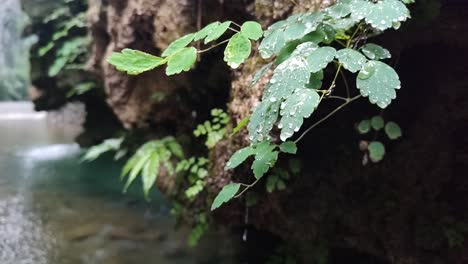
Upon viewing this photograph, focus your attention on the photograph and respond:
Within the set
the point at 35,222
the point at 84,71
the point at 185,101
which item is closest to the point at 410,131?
the point at 185,101

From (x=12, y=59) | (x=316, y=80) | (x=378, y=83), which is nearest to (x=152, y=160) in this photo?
(x=316, y=80)

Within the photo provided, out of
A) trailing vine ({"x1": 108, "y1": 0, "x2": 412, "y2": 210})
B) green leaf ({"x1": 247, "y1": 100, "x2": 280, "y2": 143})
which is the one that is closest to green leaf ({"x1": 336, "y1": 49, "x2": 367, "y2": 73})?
trailing vine ({"x1": 108, "y1": 0, "x2": 412, "y2": 210})

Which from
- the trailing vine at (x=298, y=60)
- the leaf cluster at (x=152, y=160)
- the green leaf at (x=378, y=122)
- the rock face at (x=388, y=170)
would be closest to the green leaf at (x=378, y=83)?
the trailing vine at (x=298, y=60)

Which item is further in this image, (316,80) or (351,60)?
(316,80)

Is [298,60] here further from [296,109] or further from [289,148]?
[289,148]

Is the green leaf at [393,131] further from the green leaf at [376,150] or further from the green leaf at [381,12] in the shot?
the green leaf at [381,12]

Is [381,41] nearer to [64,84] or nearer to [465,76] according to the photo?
[465,76]
